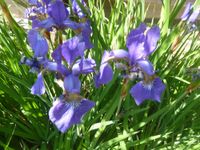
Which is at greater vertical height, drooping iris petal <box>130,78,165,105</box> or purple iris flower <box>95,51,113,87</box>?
purple iris flower <box>95,51,113,87</box>

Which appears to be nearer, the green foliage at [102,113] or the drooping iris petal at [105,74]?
the drooping iris petal at [105,74]

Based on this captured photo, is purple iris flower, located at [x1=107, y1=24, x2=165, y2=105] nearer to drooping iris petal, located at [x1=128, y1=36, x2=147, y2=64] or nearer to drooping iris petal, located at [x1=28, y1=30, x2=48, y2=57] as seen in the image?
drooping iris petal, located at [x1=128, y1=36, x2=147, y2=64]

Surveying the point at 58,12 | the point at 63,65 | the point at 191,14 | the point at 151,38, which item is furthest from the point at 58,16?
the point at 191,14

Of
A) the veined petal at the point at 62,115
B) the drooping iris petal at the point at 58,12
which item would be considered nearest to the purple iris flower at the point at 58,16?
the drooping iris petal at the point at 58,12

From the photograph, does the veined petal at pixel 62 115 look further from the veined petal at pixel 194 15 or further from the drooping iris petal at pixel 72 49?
the veined petal at pixel 194 15

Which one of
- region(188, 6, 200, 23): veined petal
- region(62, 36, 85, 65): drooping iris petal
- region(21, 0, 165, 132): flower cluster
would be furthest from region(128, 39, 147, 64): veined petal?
region(188, 6, 200, 23): veined petal

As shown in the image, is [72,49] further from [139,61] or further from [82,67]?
[139,61]
